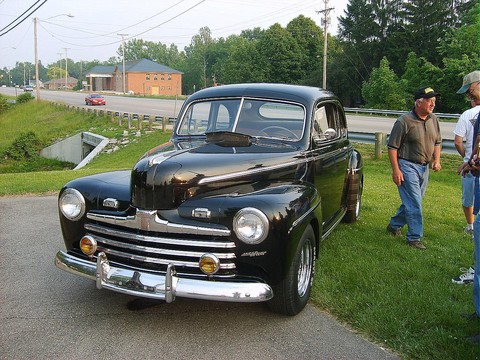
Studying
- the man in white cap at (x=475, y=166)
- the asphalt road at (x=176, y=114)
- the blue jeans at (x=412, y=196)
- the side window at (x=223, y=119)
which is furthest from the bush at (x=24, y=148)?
the man in white cap at (x=475, y=166)

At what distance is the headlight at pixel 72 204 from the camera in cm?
397

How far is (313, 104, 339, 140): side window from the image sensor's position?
505cm

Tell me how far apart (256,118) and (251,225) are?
1786mm

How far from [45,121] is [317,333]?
35.7 metres

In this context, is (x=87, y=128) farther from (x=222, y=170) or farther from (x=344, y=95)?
(x=344, y=95)

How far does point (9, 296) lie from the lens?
170 inches

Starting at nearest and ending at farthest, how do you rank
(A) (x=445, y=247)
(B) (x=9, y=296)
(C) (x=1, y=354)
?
(C) (x=1, y=354)
(B) (x=9, y=296)
(A) (x=445, y=247)

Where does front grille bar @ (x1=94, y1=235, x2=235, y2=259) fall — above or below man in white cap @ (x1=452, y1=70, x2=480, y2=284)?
below

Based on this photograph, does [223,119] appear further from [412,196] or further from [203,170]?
[412,196]

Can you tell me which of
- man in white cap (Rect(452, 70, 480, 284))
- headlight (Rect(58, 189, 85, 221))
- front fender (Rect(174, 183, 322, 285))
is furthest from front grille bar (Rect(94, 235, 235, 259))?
man in white cap (Rect(452, 70, 480, 284))

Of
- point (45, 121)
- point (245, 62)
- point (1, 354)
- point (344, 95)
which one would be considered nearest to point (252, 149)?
point (1, 354)

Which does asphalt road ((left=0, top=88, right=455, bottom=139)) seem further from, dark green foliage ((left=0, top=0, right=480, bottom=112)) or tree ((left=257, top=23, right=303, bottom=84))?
tree ((left=257, top=23, right=303, bottom=84))

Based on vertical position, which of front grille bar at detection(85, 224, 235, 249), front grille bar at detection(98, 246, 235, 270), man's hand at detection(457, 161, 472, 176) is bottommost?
front grille bar at detection(98, 246, 235, 270)

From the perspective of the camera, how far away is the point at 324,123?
5.34m
